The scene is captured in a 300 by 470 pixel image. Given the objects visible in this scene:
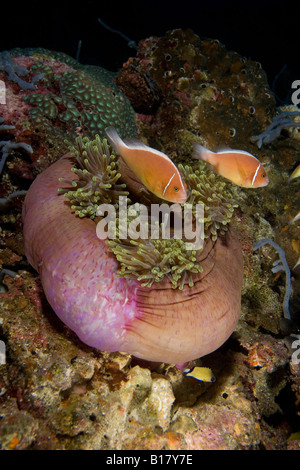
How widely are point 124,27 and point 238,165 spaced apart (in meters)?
15.3

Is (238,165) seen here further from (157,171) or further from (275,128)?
(275,128)

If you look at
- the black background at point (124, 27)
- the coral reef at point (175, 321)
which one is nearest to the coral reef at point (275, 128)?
the coral reef at point (175, 321)

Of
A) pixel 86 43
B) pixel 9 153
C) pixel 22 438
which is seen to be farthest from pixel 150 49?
pixel 86 43

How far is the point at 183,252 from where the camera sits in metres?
1.93

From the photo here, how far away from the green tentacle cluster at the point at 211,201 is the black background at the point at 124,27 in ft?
39.4

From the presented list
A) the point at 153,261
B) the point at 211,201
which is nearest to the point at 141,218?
the point at 153,261

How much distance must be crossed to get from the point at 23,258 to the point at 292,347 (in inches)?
108

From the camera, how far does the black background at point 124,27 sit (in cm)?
1255

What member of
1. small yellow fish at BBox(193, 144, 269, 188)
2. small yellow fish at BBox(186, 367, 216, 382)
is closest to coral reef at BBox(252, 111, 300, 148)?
small yellow fish at BBox(193, 144, 269, 188)

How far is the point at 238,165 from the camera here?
213 centimetres

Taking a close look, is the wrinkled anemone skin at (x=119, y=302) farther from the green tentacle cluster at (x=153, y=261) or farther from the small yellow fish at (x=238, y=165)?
the small yellow fish at (x=238, y=165)

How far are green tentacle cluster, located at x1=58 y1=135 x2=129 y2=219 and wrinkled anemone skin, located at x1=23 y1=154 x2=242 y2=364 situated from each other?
0.38 ft

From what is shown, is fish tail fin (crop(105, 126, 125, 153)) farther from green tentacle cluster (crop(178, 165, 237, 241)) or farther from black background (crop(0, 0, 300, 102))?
black background (crop(0, 0, 300, 102))

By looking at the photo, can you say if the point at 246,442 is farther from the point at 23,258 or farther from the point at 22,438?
the point at 23,258
